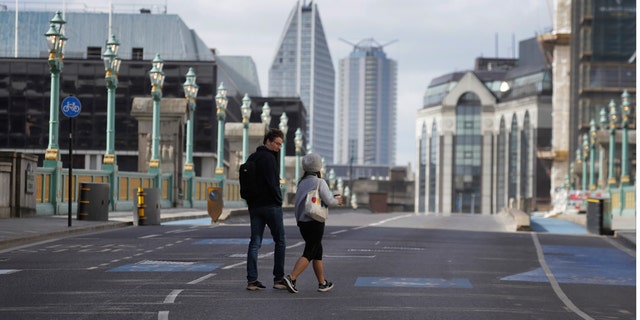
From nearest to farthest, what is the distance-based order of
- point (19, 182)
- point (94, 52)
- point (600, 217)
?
point (19, 182) < point (600, 217) < point (94, 52)

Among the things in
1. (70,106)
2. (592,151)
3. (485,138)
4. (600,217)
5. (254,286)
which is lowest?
(254,286)

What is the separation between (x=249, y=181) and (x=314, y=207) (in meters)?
0.89

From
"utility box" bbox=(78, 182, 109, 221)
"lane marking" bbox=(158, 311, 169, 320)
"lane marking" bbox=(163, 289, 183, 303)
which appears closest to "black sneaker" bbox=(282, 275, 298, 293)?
"lane marking" bbox=(163, 289, 183, 303)

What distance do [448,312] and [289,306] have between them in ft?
5.51

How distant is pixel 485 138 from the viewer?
19150cm

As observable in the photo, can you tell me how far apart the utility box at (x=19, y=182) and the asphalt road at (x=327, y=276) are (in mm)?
6424

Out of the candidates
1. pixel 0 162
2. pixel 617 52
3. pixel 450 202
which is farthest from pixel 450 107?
pixel 0 162

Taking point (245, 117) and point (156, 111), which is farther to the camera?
point (245, 117)

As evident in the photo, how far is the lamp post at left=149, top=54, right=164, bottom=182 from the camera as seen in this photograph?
4988 centimetres

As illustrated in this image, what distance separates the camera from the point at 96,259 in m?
20.0

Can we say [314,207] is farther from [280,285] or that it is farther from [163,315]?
[163,315]

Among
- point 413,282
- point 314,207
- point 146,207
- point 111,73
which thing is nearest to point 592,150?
point 111,73

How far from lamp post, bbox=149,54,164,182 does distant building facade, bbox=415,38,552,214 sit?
126384 mm

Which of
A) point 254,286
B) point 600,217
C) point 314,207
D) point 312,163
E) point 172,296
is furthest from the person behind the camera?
point 600,217
